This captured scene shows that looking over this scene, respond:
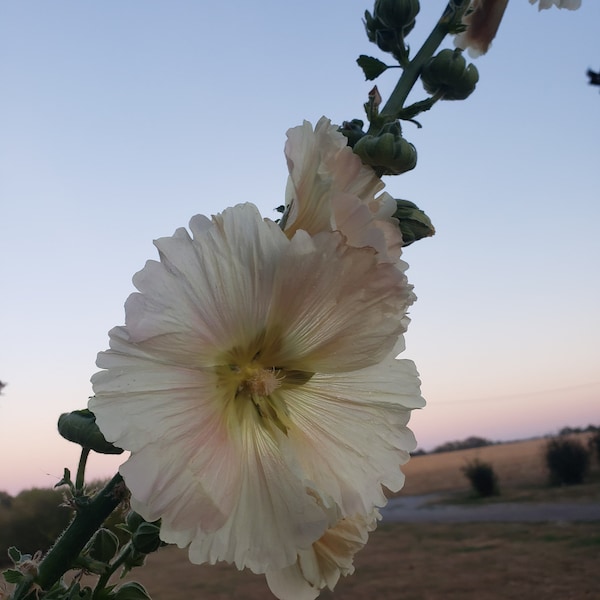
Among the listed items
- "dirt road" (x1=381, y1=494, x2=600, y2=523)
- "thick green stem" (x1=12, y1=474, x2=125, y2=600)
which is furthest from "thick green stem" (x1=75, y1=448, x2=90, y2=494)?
"dirt road" (x1=381, y1=494, x2=600, y2=523)

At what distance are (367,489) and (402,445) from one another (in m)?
0.10

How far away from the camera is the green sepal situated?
127 centimetres

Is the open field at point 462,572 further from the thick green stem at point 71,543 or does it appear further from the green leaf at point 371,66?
the green leaf at point 371,66

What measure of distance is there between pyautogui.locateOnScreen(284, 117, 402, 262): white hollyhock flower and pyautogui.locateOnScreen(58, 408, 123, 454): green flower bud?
1.53ft

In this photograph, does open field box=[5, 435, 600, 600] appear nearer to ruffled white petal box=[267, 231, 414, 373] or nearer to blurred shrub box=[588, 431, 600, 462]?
blurred shrub box=[588, 431, 600, 462]

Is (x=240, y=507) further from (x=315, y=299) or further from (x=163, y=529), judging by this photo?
(x=315, y=299)

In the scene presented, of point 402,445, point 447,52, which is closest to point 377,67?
point 447,52

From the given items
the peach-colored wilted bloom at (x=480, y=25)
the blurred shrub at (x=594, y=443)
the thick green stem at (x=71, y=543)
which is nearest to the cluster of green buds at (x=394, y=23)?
the peach-colored wilted bloom at (x=480, y=25)

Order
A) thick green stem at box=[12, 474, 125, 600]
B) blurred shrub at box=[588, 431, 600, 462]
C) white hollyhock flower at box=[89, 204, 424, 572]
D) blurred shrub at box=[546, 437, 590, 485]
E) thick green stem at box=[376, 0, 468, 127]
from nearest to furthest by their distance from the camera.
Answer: white hollyhock flower at box=[89, 204, 424, 572] → thick green stem at box=[12, 474, 125, 600] → thick green stem at box=[376, 0, 468, 127] → blurred shrub at box=[546, 437, 590, 485] → blurred shrub at box=[588, 431, 600, 462]

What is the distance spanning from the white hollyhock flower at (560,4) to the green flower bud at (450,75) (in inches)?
9.9

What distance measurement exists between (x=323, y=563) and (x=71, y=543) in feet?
1.37

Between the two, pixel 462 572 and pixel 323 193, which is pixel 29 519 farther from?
pixel 462 572

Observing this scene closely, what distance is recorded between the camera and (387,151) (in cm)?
105

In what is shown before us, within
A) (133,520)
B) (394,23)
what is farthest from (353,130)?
(133,520)
